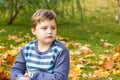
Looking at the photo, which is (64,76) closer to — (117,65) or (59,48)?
(59,48)

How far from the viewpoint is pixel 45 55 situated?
12.5 ft

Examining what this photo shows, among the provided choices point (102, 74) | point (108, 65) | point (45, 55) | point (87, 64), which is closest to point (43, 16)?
point (45, 55)

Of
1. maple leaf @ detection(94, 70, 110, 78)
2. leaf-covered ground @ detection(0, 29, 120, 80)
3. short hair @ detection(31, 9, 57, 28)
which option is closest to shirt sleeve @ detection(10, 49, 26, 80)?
short hair @ detection(31, 9, 57, 28)

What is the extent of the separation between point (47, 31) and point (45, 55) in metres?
0.20

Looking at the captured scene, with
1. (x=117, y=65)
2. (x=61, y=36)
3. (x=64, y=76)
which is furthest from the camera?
(x=61, y=36)

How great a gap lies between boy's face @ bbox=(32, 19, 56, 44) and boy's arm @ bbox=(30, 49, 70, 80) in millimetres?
156

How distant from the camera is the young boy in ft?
12.2

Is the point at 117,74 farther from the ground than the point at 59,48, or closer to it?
closer to it

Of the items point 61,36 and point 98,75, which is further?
point 61,36

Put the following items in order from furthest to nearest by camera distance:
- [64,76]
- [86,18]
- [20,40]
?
[86,18]
[20,40]
[64,76]

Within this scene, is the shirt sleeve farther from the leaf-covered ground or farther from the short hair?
the leaf-covered ground

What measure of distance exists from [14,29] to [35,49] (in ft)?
20.5

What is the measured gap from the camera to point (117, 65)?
19.7ft

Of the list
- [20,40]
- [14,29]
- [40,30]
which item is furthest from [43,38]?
[14,29]
